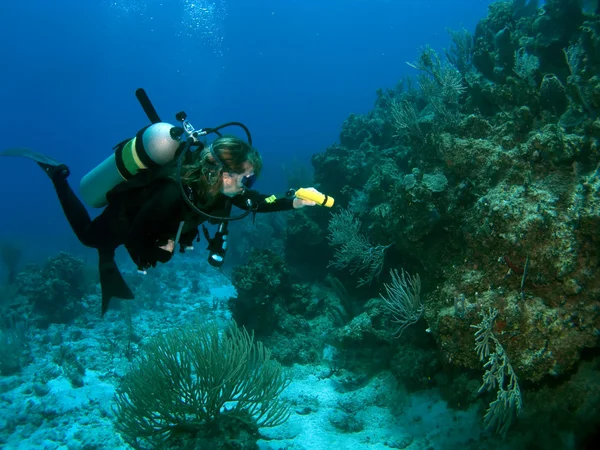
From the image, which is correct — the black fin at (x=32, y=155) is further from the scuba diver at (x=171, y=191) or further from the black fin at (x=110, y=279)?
the black fin at (x=110, y=279)

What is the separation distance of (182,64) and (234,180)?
4301 inches

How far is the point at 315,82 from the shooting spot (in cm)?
10862

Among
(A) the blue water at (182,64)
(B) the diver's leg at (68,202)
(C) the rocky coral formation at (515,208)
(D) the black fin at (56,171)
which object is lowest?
(C) the rocky coral formation at (515,208)

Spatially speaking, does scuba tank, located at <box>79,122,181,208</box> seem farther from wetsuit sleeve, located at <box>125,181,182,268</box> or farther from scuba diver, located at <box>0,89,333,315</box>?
wetsuit sleeve, located at <box>125,181,182,268</box>

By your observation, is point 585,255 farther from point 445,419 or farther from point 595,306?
point 445,419

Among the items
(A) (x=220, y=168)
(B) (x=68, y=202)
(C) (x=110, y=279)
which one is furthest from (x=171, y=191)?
(B) (x=68, y=202)

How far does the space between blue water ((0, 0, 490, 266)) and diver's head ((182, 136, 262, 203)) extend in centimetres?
3823

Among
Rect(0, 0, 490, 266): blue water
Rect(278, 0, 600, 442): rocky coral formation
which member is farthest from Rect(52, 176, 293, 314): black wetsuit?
Rect(0, 0, 490, 266): blue water

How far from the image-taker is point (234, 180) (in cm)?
345

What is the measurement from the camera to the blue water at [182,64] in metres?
64.2

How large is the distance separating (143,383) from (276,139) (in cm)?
7368

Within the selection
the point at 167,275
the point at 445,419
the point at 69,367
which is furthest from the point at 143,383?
the point at 167,275

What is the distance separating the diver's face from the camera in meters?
3.42

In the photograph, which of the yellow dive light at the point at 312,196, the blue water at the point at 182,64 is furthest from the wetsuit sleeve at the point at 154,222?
the blue water at the point at 182,64
